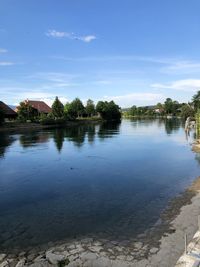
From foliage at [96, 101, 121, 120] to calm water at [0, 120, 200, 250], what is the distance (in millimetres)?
102983

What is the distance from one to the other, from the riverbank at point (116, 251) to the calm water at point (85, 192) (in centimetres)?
73

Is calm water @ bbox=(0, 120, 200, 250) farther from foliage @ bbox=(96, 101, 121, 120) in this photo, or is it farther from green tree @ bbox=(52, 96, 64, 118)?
foliage @ bbox=(96, 101, 121, 120)

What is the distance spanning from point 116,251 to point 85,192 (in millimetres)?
Answer: 8644

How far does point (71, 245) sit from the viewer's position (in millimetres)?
11891

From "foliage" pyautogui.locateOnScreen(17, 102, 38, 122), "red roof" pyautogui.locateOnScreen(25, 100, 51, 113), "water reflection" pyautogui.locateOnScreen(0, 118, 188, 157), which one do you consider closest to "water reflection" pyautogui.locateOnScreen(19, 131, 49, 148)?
"water reflection" pyautogui.locateOnScreen(0, 118, 188, 157)

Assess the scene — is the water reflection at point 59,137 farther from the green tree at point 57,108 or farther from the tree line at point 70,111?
the green tree at point 57,108

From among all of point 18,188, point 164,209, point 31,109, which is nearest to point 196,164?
point 164,209

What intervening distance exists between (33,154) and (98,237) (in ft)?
84.2

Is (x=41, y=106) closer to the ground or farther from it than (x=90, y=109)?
farther from it

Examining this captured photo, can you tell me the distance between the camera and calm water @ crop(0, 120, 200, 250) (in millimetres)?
13672

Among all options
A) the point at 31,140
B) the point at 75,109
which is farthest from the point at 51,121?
the point at 31,140

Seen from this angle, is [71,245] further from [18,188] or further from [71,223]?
[18,188]

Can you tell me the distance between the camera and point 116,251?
443 inches

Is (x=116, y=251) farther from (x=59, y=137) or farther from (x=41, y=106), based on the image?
(x=41, y=106)
